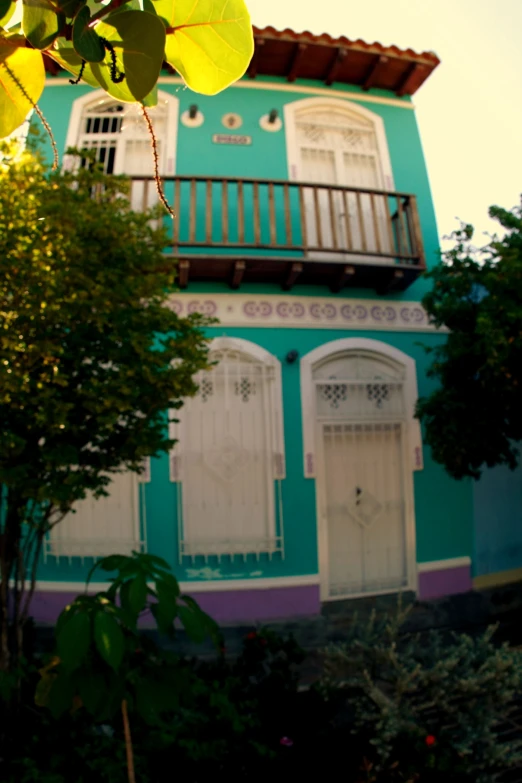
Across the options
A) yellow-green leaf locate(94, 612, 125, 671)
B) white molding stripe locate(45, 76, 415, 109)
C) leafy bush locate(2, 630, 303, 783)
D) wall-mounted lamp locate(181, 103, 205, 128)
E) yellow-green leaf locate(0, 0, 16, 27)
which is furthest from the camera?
white molding stripe locate(45, 76, 415, 109)

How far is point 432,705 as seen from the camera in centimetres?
324

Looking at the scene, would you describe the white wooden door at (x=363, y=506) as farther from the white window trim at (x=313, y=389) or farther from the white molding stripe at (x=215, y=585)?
the white molding stripe at (x=215, y=585)

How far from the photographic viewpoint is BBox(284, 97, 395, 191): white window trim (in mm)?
7363

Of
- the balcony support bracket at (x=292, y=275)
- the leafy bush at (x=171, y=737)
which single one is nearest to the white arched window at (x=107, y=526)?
the balcony support bracket at (x=292, y=275)

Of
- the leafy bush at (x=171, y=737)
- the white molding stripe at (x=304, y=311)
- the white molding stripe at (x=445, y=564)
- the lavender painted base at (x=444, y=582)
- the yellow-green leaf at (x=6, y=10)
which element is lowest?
the leafy bush at (x=171, y=737)

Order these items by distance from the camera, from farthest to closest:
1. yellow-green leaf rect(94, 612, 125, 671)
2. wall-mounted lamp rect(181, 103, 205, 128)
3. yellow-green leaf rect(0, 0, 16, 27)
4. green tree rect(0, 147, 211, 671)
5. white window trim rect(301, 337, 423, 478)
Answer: wall-mounted lamp rect(181, 103, 205, 128), white window trim rect(301, 337, 423, 478), green tree rect(0, 147, 211, 671), yellow-green leaf rect(94, 612, 125, 671), yellow-green leaf rect(0, 0, 16, 27)

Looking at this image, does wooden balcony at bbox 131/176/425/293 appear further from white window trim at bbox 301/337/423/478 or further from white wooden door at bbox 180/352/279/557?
white wooden door at bbox 180/352/279/557

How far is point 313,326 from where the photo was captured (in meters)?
6.95

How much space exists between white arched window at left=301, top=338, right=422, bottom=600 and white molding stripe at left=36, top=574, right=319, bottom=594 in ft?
1.90

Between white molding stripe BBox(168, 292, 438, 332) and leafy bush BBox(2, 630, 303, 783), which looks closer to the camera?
leafy bush BBox(2, 630, 303, 783)

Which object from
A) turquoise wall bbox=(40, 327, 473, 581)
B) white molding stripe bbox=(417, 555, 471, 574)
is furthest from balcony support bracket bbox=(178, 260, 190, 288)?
white molding stripe bbox=(417, 555, 471, 574)

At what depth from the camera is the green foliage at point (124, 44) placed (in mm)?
614

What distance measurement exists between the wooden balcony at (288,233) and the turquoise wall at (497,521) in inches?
117

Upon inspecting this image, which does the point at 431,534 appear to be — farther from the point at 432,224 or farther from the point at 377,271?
the point at 432,224
